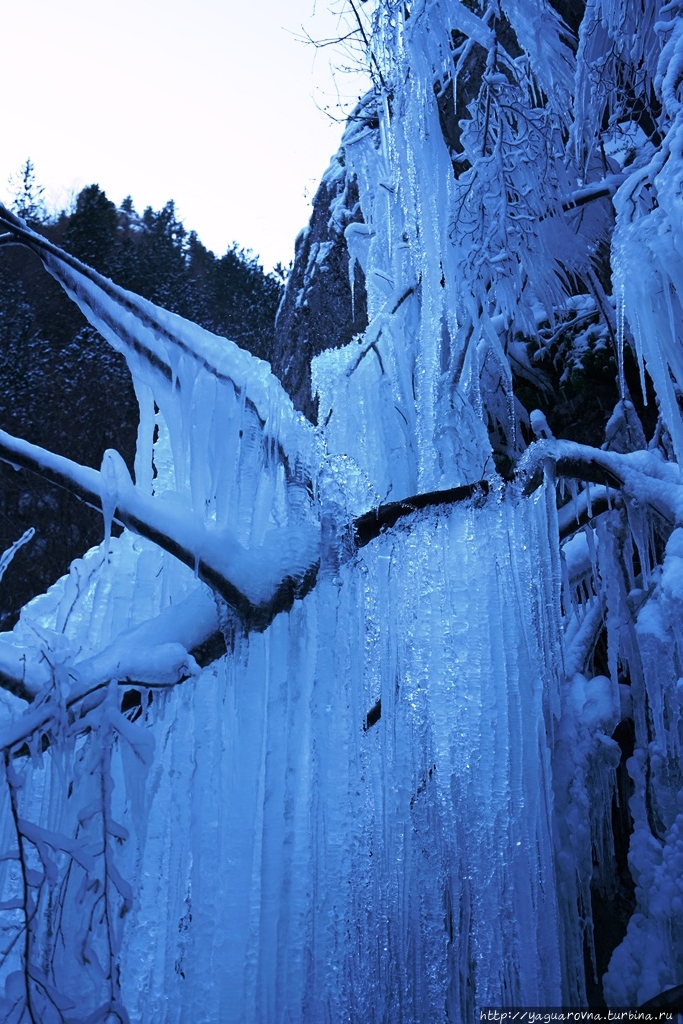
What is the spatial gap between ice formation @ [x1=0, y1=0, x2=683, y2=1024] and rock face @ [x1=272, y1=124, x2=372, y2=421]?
4.27m

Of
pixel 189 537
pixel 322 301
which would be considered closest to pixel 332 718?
pixel 189 537

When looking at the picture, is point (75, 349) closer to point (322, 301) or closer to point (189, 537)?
point (322, 301)

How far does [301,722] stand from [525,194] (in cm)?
270

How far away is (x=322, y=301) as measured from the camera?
765 centimetres

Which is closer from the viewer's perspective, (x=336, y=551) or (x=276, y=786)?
(x=276, y=786)

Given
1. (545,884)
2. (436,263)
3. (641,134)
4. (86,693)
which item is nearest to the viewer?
(86,693)

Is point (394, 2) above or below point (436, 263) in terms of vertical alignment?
above

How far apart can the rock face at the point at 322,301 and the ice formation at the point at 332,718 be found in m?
4.27

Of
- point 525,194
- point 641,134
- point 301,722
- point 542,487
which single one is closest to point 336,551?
point 301,722

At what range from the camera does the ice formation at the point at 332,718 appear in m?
2.29

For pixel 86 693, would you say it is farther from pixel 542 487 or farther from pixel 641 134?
pixel 641 134

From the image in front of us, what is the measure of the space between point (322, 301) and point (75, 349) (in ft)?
27.9

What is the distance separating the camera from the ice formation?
2.29 m

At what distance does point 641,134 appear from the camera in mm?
4562
